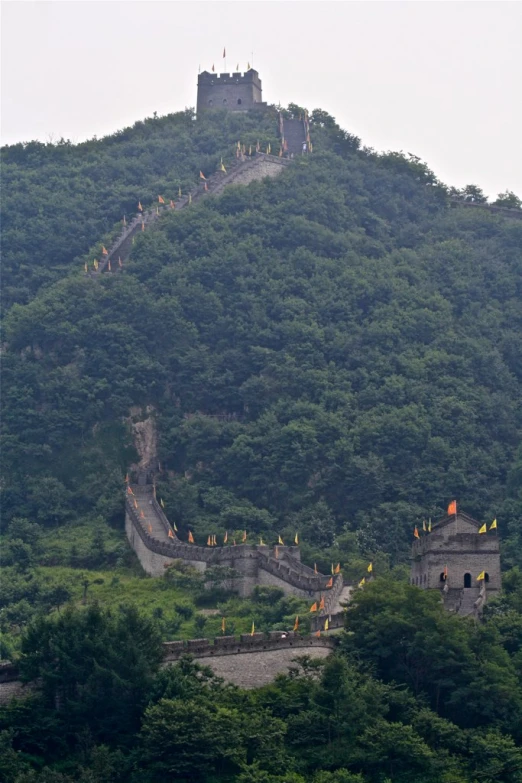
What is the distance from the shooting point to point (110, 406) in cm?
11369

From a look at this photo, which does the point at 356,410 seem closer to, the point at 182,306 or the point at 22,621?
the point at 182,306

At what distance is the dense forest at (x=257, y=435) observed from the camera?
77.0 meters

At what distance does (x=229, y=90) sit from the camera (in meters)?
148

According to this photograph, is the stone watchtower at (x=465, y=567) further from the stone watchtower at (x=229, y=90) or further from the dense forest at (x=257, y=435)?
the stone watchtower at (x=229, y=90)

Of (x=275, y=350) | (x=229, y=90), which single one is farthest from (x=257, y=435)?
(x=229, y=90)

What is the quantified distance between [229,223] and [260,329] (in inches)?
392

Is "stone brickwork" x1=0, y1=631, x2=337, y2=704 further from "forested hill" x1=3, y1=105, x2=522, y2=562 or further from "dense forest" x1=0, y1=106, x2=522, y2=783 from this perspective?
"forested hill" x1=3, y1=105, x2=522, y2=562

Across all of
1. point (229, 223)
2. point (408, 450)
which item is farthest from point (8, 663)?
point (229, 223)

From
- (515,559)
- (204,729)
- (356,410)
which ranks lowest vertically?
(204,729)

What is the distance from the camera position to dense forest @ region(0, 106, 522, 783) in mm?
77000

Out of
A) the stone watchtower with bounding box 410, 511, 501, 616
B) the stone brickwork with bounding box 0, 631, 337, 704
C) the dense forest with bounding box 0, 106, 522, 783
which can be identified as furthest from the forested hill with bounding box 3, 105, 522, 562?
the stone brickwork with bounding box 0, 631, 337, 704

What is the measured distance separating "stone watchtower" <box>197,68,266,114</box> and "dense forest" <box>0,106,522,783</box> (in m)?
2.94

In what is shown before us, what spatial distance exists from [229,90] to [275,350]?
34.4 m

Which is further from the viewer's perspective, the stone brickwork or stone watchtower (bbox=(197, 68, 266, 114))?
stone watchtower (bbox=(197, 68, 266, 114))
